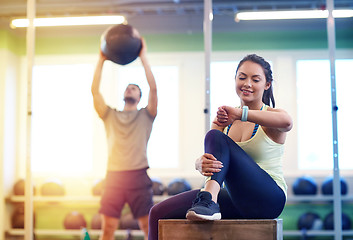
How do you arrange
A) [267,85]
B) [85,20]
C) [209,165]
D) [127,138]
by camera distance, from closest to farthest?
[209,165], [267,85], [127,138], [85,20]

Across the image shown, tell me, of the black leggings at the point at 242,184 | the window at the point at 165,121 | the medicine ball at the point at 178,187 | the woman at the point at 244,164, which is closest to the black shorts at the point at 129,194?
the woman at the point at 244,164

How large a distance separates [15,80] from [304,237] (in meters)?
4.82

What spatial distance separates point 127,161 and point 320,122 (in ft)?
12.6

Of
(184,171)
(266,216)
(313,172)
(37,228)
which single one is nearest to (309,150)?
(313,172)

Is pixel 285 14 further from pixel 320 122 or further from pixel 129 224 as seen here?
pixel 129 224

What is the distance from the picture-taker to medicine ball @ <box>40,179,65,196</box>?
6.49 metres

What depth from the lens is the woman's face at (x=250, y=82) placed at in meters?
2.20

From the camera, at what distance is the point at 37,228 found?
689 centimetres

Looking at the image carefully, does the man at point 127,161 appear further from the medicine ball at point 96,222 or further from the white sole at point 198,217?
the medicine ball at point 96,222

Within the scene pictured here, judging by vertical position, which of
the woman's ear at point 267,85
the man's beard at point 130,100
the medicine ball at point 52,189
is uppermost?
the man's beard at point 130,100

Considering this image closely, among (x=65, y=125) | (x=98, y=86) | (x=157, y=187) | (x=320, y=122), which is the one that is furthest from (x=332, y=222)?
(x=65, y=125)

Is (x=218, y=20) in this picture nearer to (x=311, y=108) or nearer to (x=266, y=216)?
(x=311, y=108)

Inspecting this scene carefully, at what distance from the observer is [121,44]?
152 inches

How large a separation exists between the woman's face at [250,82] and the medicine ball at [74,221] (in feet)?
15.4
